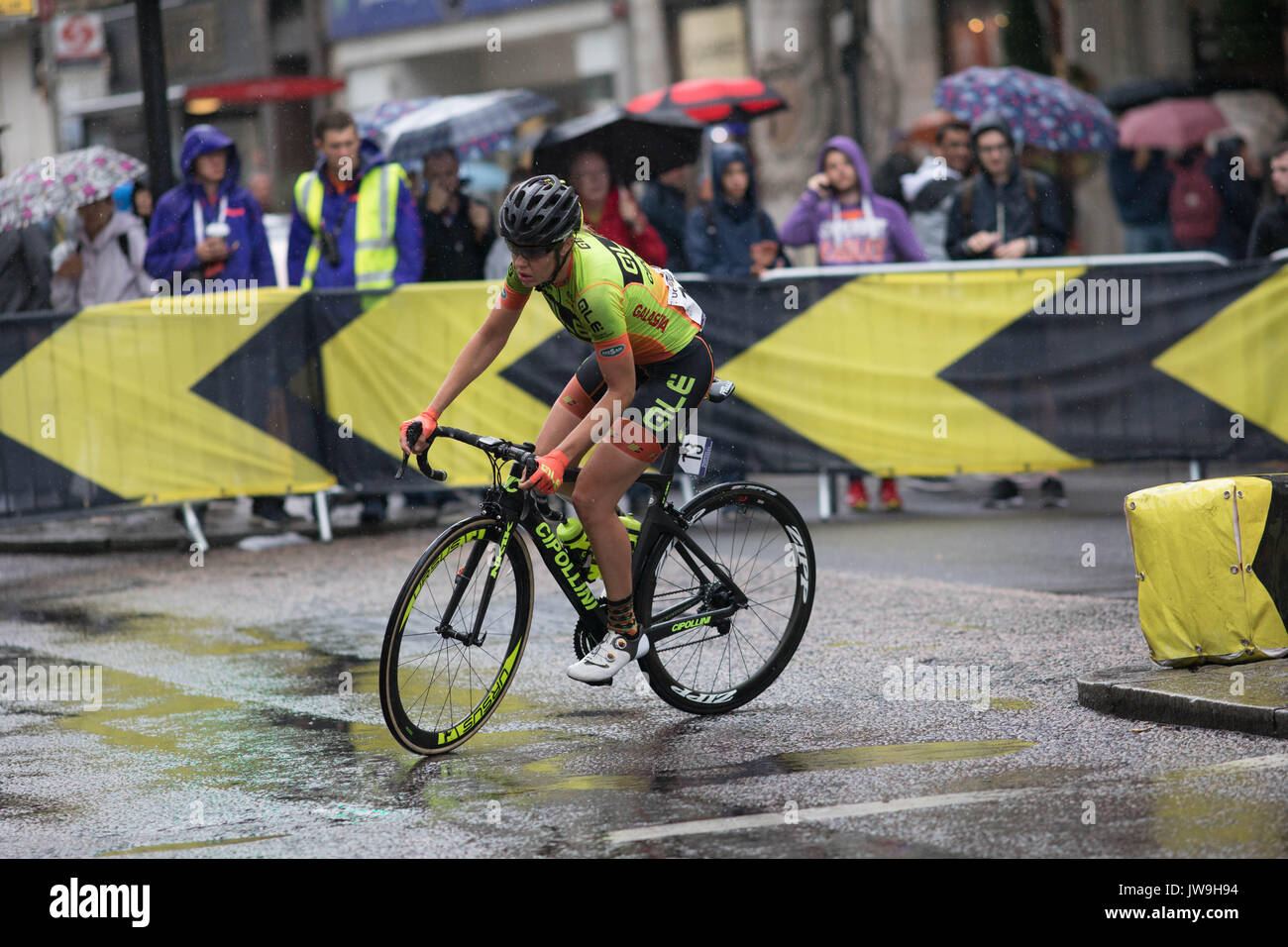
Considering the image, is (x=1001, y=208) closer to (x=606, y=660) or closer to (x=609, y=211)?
(x=609, y=211)

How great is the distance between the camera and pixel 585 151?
12.9m

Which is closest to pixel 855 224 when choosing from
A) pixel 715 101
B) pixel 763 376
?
pixel 763 376

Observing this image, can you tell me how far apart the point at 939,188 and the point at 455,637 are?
373 inches

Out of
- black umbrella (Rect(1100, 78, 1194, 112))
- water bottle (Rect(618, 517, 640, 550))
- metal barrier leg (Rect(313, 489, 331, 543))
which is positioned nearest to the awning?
black umbrella (Rect(1100, 78, 1194, 112))

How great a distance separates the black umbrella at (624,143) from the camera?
45.9 ft

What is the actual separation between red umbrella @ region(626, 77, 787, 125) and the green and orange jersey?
1020 centimetres

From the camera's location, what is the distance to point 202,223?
41.1ft

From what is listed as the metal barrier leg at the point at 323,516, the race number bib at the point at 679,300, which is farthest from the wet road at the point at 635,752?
the metal barrier leg at the point at 323,516

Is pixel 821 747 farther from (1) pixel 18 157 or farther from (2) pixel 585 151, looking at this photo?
(1) pixel 18 157

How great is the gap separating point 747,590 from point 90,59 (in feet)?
82.6

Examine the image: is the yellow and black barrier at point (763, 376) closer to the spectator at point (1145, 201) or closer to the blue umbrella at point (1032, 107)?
the blue umbrella at point (1032, 107)

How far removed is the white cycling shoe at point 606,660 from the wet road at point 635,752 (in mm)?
225

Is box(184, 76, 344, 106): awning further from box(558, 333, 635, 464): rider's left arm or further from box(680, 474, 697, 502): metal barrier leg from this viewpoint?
box(558, 333, 635, 464): rider's left arm
